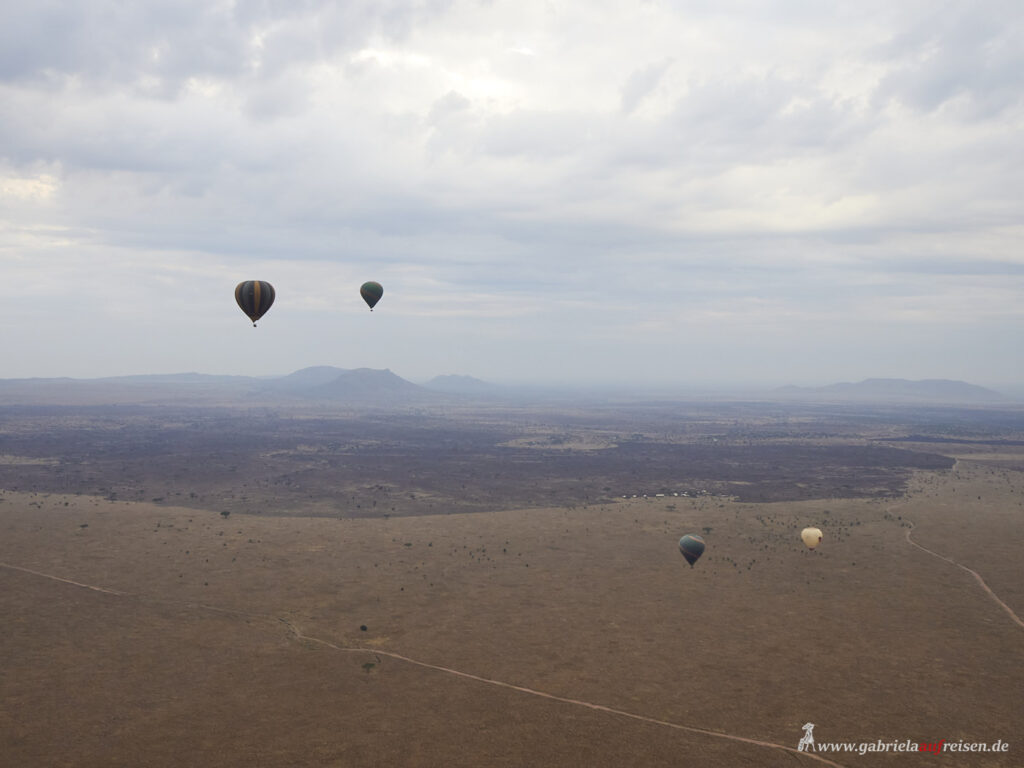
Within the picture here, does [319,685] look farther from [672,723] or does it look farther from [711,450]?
[711,450]

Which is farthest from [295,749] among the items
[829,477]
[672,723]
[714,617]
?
[829,477]

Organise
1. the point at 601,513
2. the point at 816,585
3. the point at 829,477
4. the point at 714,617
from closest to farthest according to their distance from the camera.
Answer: the point at 714,617
the point at 816,585
the point at 601,513
the point at 829,477

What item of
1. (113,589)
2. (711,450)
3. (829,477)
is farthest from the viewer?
(711,450)

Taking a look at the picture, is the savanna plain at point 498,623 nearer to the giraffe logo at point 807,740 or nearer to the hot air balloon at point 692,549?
the giraffe logo at point 807,740

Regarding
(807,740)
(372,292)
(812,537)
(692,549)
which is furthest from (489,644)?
(372,292)

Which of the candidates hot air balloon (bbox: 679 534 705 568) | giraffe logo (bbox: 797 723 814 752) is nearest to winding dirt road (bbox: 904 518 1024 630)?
hot air balloon (bbox: 679 534 705 568)

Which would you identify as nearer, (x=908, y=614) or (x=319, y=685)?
(x=319, y=685)
